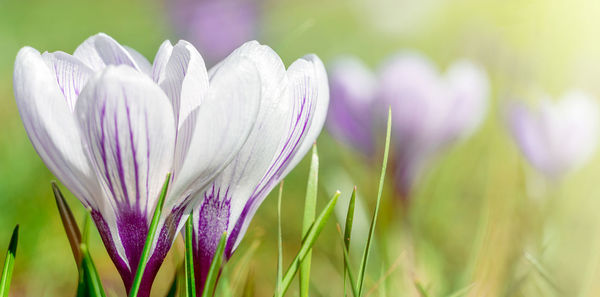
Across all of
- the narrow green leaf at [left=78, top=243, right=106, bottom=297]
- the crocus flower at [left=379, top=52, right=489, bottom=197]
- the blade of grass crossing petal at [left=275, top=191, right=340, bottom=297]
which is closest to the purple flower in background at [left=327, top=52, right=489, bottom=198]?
the crocus flower at [left=379, top=52, right=489, bottom=197]

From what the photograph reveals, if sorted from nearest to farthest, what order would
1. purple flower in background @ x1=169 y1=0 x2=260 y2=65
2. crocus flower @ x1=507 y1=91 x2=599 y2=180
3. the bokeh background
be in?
the bokeh background < crocus flower @ x1=507 y1=91 x2=599 y2=180 < purple flower in background @ x1=169 y1=0 x2=260 y2=65

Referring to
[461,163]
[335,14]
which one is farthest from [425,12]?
[461,163]

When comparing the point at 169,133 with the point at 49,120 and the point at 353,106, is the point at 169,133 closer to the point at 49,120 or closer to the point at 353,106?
the point at 49,120

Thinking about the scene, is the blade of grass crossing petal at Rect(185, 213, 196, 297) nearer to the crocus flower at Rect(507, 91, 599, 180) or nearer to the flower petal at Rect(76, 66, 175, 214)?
the flower petal at Rect(76, 66, 175, 214)

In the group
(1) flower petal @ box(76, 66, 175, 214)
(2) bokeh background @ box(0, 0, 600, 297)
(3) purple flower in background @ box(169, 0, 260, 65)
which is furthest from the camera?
(3) purple flower in background @ box(169, 0, 260, 65)

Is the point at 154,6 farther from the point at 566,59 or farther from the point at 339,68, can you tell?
the point at 339,68

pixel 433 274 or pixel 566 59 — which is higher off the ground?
pixel 566 59

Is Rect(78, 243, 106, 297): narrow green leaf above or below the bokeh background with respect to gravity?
above

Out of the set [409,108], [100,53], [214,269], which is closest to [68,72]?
[100,53]
